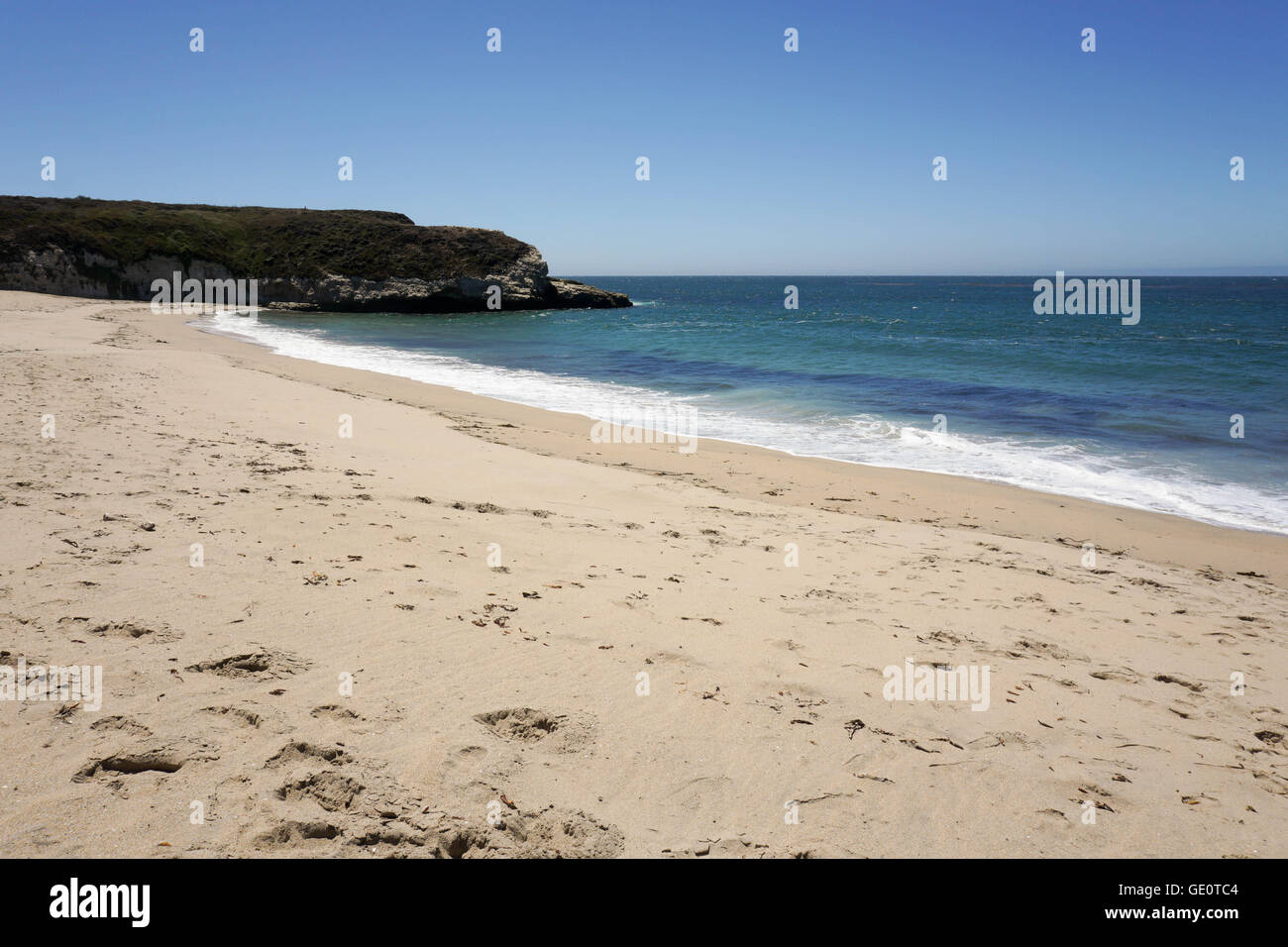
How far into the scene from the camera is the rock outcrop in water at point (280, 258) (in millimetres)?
47031

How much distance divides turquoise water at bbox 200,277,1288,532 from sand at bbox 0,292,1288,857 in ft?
10.6

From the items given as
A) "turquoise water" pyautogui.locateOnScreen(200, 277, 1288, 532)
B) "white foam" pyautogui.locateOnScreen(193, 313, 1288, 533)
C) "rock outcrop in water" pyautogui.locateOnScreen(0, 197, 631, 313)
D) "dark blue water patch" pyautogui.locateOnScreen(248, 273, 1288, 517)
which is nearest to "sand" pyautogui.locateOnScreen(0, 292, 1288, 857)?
"white foam" pyautogui.locateOnScreen(193, 313, 1288, 533)

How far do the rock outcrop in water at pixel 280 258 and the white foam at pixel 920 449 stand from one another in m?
37.9

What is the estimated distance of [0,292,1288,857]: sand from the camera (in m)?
2.87

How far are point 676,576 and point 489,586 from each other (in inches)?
58.4

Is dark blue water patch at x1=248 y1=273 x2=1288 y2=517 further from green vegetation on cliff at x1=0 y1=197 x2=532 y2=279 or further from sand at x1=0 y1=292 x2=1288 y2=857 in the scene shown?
green vegetation on cliff at x1=0 y1=197 x2=532 y2=279

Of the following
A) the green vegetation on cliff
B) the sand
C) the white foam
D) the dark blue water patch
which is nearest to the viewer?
the sand

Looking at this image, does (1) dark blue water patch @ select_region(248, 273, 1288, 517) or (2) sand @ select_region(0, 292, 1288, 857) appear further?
(1) dark blue water patch @ select_region(248, 273, 1288, 517)

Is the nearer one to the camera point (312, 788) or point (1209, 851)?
point (312, 788)

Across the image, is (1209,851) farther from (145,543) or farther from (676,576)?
(145,543)

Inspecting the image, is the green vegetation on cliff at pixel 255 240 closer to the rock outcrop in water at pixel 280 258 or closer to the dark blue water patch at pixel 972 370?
the rock outcrop in water at pixel 280 258

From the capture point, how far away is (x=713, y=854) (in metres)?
2.81
